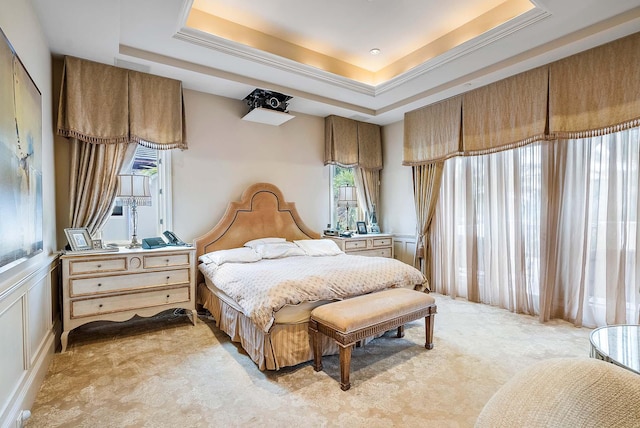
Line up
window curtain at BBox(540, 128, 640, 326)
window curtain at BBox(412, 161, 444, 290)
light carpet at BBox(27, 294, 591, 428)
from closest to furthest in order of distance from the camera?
light carpet at BBox(27, 294, 591, 428), window curtain at BBox(540, 128, 640, 326), window curtain at BBox(412, 161, 444, 290)

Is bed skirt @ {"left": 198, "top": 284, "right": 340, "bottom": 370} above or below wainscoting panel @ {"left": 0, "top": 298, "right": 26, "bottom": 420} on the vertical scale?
below

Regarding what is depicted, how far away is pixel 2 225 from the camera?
1.48 m

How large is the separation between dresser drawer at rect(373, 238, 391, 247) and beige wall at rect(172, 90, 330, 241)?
2.82ft

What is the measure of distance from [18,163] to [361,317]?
7.63 ft

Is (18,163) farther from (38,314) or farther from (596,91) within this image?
(596,91)

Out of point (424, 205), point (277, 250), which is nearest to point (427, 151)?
point (424, 205)

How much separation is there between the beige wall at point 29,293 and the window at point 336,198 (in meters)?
3.52

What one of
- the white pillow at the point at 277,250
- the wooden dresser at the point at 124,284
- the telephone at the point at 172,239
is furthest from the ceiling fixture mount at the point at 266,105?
the wooden dresser at the point at 124,284

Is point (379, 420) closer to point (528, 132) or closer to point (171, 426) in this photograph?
point (171, 426)

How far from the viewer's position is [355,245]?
4.76m

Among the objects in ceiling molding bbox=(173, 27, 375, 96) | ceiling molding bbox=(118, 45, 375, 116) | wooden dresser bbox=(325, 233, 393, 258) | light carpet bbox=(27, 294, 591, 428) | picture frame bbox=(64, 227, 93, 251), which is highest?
ceiling molding bbox=(173, 27, 375, 96)

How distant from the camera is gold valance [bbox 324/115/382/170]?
4.96 m

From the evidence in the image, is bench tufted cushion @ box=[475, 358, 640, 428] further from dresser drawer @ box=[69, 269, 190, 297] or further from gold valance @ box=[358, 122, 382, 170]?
gold valance @ box=[358, 122, 382, 170]

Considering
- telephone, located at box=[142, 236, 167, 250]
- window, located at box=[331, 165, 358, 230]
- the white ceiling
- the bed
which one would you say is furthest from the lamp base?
window, located at box=[331, 165, 358, 230]
